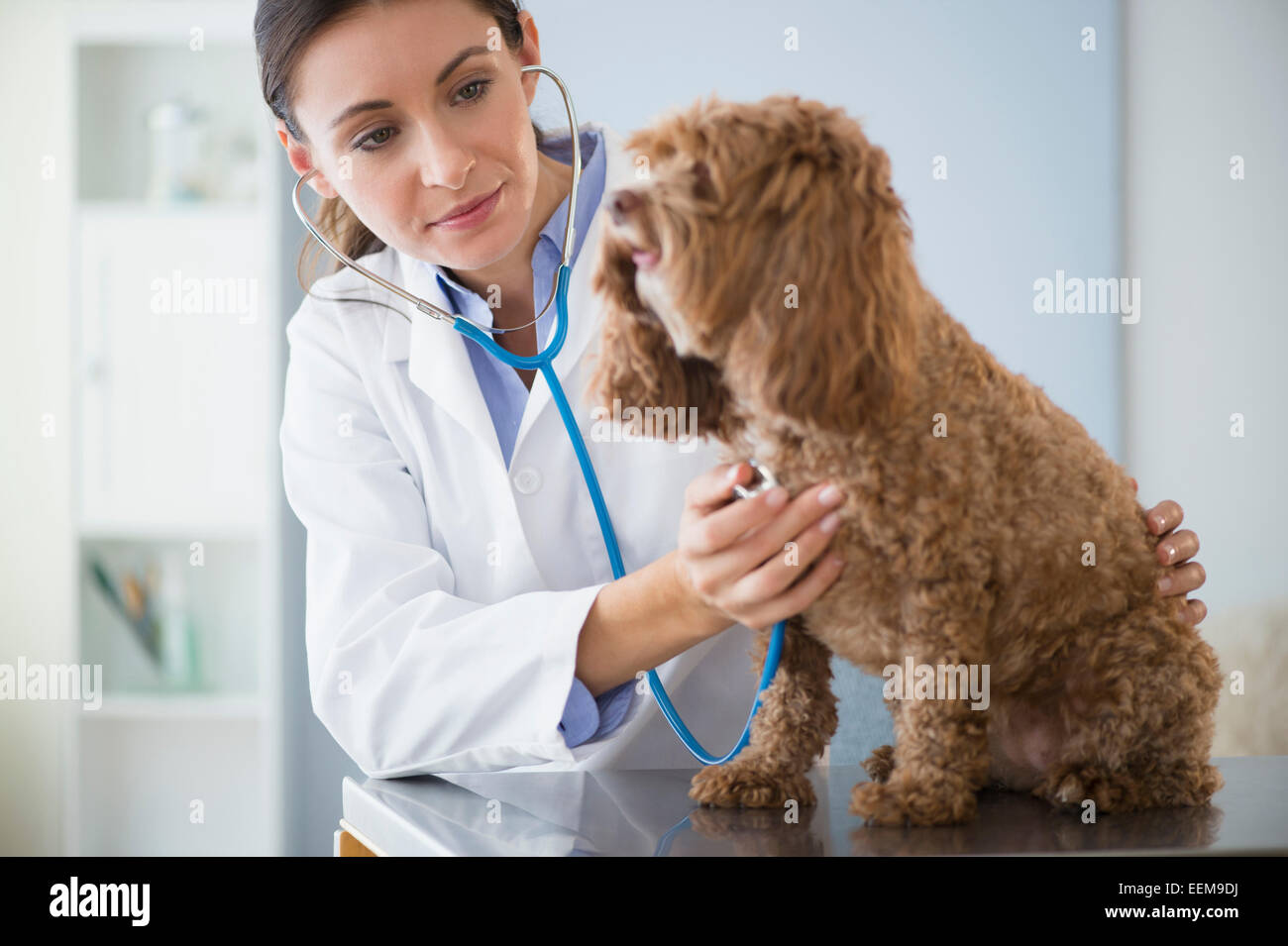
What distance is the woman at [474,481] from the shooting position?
1.10m

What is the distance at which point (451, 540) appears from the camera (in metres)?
1.35

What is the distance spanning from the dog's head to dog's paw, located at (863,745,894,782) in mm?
427

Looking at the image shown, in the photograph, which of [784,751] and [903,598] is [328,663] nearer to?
[784,751]

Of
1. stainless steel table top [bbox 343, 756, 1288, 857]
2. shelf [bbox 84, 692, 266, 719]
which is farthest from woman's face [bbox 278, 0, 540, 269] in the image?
shelf [bbox 84, 692, 266, 719]

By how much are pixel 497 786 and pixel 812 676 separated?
42cm

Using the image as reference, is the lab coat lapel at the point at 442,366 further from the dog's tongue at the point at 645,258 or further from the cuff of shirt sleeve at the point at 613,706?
the dog's tongue at the point at 645,258

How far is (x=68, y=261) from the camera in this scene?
2670 millimetres

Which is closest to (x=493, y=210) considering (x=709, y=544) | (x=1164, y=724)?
(x=709, y=544)

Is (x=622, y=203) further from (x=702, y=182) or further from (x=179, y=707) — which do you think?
(x=179, y=707)

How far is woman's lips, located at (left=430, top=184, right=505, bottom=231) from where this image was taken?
120 centimetres

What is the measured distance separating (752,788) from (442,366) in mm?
641

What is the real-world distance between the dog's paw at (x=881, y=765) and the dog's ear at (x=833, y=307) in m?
0.43

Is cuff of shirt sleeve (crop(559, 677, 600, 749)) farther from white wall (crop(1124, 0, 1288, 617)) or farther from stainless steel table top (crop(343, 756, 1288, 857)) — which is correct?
white wall (crop(1124, 0, 1288, 617))

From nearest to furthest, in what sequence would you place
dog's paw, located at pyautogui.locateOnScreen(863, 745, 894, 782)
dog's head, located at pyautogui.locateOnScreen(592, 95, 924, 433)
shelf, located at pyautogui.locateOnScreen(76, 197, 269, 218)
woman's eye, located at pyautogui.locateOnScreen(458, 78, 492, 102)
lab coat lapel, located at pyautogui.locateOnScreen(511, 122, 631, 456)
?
dog's head, located at pyautogui.locateOnScreen(592, 95, 924, 433) < dog's paw, located at pyautogui.locateOnScreen(863, 745, 894, 782) < woman's eye, located at pyautogui.locateOnScreen(458, 78, 492, 102) < lab coat lapel, located at pyautogui.locateOnScreen(511, 122, 631, 456) < shelf, located at pyautogui.locateOnScreen(76, 197, 269, 218)
